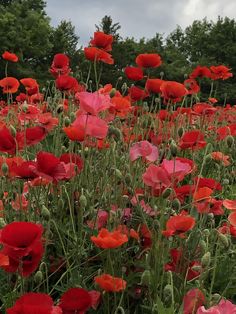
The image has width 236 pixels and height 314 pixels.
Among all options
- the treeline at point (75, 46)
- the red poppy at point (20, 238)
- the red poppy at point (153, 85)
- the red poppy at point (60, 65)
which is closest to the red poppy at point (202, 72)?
the red poppy at point (153, 85)

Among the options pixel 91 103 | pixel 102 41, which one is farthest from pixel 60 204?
pixel 102 41

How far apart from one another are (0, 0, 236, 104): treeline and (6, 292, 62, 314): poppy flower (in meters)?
22.1

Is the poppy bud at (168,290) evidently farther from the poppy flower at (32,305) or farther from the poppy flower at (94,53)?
the poppy flower at (94,53)

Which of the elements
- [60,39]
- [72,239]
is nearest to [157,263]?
[72,239]

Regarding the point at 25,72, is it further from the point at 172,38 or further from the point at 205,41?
the point at 172,38

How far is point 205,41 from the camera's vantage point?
35156mm

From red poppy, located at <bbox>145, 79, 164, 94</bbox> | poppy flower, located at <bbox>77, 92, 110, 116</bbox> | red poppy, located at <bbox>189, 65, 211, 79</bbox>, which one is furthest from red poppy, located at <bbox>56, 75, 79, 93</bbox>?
red poppy, located at <bbox>189, 65, 211, 79</bbox>

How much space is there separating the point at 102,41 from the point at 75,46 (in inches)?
1296

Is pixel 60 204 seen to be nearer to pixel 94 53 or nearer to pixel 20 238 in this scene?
pixel 20 238

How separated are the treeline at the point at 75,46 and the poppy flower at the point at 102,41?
20.4 meters

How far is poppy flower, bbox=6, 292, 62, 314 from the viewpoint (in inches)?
42.4

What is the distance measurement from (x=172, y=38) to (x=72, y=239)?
49.1 metres

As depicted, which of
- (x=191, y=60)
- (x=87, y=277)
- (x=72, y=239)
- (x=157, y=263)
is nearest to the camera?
(x=157, y=263)

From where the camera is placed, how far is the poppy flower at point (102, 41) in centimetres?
265
